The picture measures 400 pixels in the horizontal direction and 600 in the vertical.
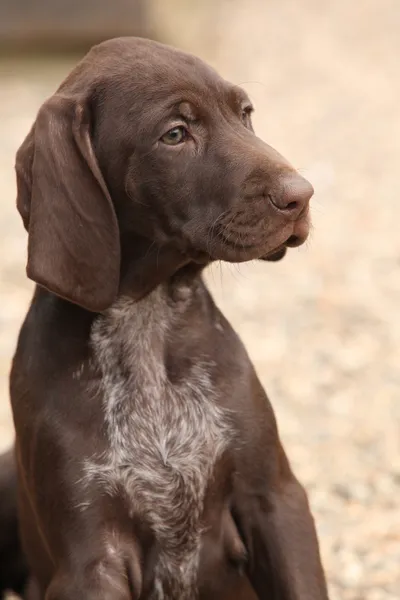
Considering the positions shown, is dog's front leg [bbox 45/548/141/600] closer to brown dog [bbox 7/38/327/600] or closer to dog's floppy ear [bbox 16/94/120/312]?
→ brown dog [bbox 7/38/327/600]

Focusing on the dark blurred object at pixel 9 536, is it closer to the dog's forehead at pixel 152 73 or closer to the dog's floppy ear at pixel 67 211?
the dog's floppy ear at pixel 67 211

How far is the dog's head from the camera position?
3391 mm

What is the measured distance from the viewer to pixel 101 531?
352cm

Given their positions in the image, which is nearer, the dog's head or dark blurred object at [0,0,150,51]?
the dog's head

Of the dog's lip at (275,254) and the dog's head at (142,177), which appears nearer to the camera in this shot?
the dog's head at (142,177)

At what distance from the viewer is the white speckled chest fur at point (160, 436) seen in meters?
3.58

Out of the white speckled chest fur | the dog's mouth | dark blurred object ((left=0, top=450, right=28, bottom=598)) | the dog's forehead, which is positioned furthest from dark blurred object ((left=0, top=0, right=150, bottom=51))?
the dog's mouth

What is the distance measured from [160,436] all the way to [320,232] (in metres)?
5.03

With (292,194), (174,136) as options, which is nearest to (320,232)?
(174,136)

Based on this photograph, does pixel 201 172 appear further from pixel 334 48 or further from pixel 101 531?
pixel 334 48

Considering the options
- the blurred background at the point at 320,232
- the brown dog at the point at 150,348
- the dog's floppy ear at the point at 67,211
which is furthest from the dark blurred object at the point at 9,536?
the dog's floppy ear at the point at 67,211

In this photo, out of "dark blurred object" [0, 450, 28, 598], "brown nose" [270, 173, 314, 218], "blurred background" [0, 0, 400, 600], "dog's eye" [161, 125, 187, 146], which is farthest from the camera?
"blurred background" [0, 0, 400, 600]

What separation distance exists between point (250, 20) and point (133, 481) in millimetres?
11753

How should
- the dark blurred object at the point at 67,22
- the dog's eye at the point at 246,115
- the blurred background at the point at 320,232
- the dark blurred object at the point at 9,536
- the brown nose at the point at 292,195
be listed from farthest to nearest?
the dark blurred object at the point at 67,22 < the blurred background at the point at 320,232 < the dark blurred object at the point at 9,536 < the dog's eye at the point at 246,115 < the brown nose at the point at 292,195
